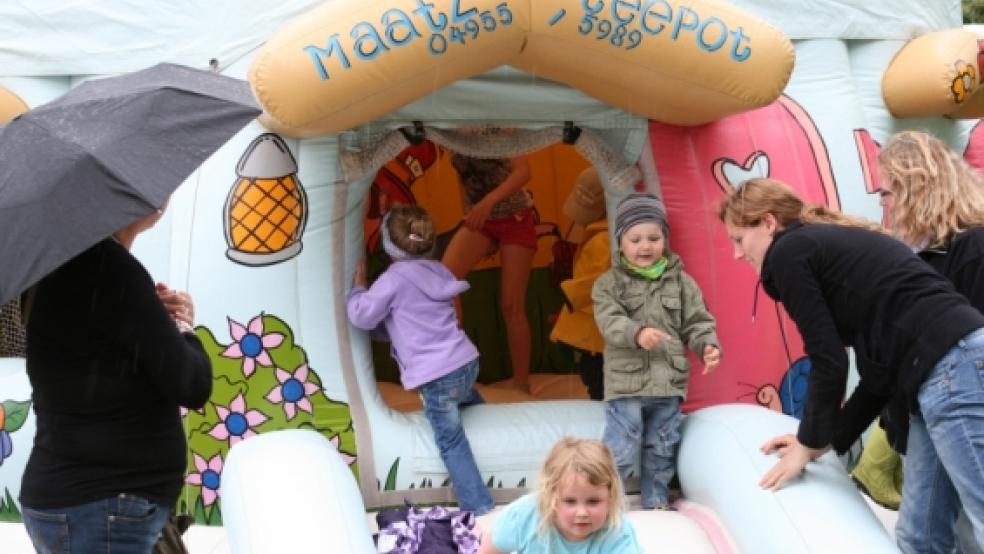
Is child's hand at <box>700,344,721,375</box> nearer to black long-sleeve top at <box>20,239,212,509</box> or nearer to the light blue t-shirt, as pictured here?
the light blue t-shirt

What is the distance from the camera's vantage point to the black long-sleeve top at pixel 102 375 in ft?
7.49

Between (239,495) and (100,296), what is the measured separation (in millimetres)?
1199

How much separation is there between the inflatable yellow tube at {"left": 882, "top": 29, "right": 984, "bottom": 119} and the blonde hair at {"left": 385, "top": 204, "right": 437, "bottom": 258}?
71.0 inches

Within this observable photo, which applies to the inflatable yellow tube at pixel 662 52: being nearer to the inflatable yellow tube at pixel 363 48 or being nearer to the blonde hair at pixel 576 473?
the inflatable yellow tube at pixel 363 48

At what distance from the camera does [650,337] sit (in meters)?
3.76

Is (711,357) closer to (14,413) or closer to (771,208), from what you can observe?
(771,208)

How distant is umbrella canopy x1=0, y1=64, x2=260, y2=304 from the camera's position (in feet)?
7.05

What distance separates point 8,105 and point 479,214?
1.85 m

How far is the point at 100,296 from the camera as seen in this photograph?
2285 mm

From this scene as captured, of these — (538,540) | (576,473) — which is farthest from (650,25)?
(538,540)

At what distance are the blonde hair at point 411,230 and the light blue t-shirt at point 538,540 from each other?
148 cm

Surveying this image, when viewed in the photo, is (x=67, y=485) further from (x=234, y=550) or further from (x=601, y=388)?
(x=601, y=388)

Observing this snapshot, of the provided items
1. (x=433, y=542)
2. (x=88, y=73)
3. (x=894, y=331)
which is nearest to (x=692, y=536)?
(x=433, y=542)

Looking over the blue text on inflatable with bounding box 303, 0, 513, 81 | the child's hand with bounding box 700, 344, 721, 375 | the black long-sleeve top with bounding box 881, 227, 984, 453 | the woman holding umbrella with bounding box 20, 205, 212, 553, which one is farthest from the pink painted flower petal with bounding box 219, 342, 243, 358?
the black long-sleeve top with bounding box 881, 227, 984, 453
